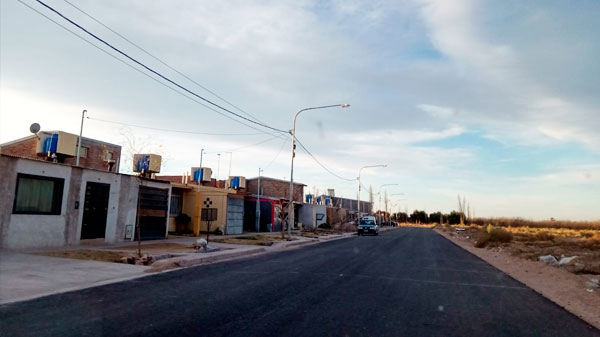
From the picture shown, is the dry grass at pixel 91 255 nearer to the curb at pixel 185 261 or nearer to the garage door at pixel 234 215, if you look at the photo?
the curb at pixel 185 261

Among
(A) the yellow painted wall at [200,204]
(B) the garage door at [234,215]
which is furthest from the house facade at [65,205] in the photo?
Result: (B) the garage door at [234,215]

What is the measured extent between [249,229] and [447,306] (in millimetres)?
31494

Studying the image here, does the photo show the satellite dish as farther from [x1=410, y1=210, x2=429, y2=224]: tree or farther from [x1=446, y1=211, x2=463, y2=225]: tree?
[x1=410, y1=210, x2=429, y2=224]: tree

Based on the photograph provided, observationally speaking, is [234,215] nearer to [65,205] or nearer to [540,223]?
[65,205]

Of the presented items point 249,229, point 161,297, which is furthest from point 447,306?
point 249,229

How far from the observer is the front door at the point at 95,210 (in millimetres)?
17844

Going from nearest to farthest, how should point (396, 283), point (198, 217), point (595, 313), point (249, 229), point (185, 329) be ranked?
point (185, 329) → point (595, 313) → point (396, 283) → point (198, 217) → point (249, 229)

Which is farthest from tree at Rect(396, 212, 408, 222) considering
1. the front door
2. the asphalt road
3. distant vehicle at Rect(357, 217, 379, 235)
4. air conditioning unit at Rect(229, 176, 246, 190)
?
the asphalt road

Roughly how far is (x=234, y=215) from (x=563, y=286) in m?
23.6

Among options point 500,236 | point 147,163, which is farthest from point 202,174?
point 500,236

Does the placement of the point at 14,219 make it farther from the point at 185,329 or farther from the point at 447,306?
the point at 447,306

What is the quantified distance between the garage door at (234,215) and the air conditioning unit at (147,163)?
826 cm

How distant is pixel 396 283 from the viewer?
34.1 feet

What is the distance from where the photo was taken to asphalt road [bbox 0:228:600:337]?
570 centimetres
